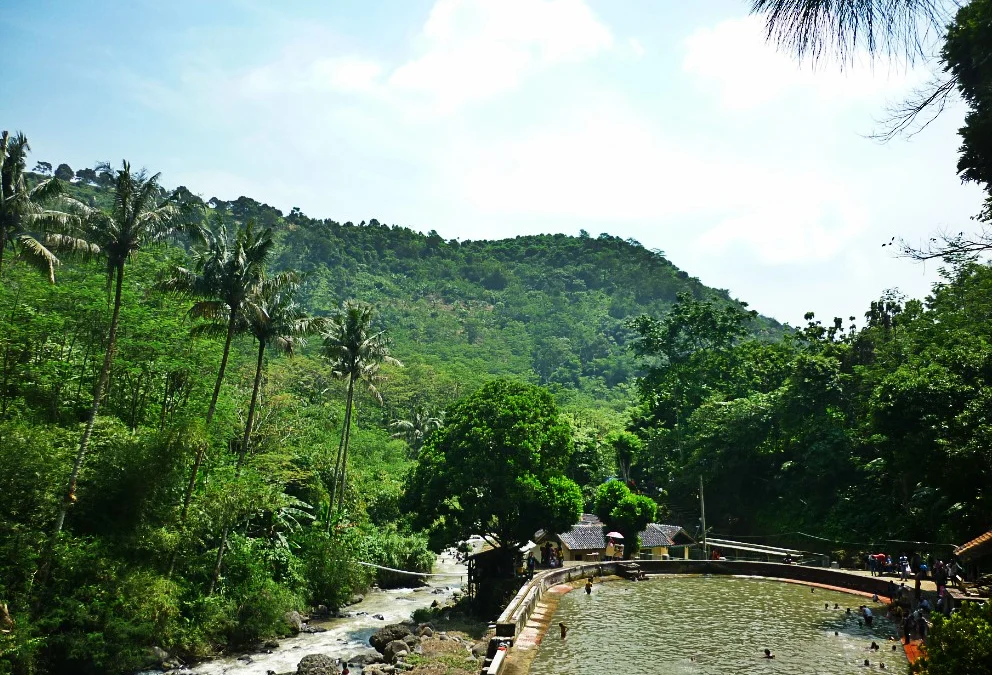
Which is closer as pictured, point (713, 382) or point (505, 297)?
point (713, 382)

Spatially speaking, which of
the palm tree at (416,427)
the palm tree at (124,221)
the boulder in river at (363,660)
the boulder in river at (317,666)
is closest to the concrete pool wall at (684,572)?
the boulder in river at (363,660)

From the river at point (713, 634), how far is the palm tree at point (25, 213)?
76.7ft

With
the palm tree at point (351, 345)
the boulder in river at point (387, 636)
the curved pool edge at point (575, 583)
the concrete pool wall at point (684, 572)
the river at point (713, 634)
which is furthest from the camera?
the palm tree at point (351, 345)

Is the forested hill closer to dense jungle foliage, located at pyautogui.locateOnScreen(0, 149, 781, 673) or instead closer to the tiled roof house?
the tiled roof house

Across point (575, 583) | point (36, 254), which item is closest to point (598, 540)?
point (575, 583)

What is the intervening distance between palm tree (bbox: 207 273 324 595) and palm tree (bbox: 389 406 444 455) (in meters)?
39.2

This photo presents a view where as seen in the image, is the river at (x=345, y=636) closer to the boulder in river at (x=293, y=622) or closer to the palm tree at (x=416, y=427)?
the boulder in river at (x=293, y=622)

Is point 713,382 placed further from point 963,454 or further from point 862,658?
point 862,658

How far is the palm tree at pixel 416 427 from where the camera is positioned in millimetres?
74519

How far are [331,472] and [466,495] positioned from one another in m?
16.5

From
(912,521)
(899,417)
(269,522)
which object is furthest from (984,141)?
(269,522)

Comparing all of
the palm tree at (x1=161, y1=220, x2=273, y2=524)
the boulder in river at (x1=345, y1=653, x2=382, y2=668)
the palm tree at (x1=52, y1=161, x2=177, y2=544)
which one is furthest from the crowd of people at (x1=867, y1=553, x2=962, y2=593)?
the palm tree at (x1=52, y1=161, x2=177, y2=544)

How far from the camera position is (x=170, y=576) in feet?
94.0

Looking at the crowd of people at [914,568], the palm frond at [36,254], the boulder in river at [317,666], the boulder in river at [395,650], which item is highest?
the palm frond at [36,254]
